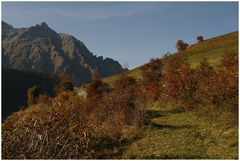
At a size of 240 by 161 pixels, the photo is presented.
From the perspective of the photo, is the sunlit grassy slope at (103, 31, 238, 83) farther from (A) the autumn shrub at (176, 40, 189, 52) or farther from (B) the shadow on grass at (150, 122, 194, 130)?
(B) the shadow on grass at (150, 122, 194, 130)

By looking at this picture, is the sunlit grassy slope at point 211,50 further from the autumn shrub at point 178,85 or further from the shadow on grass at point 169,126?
the shadow on grass at point 169,126

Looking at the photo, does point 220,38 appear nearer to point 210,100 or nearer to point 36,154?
point 210,100

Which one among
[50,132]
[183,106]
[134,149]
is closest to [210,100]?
[183,106]

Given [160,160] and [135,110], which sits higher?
[135,110]

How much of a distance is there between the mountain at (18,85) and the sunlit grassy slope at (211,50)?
272 feet

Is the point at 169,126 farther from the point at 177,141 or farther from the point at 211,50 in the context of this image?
the point at 211,50

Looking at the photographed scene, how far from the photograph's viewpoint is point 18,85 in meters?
174

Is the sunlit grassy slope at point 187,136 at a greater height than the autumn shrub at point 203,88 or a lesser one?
lesser

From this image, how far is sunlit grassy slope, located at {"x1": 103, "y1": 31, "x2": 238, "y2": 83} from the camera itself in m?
57.2

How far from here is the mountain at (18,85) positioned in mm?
151000

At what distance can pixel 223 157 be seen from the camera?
17906mm

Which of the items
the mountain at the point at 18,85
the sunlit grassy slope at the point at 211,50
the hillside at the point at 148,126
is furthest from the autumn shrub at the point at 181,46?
the mountain at the point at 18,85

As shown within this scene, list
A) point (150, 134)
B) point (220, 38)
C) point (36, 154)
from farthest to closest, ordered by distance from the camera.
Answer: point (220, 38), point (150, 134), point (36, 154)

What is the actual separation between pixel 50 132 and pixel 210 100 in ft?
54.8
